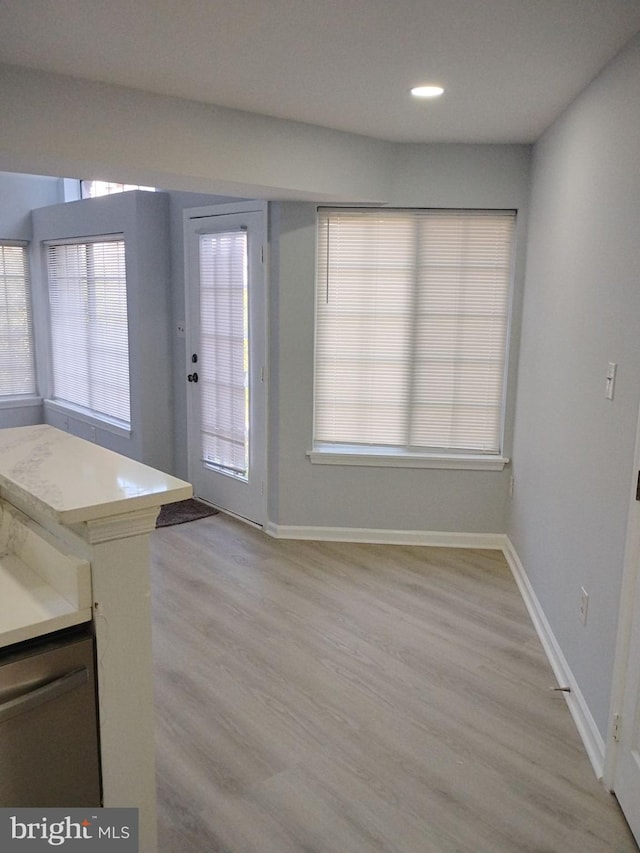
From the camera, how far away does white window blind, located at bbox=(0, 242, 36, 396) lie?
6527 mm

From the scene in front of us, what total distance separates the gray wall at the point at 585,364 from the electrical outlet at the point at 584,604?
0.08ft

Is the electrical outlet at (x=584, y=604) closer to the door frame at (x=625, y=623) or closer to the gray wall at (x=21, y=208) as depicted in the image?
the door frame at (x=625, y=623)

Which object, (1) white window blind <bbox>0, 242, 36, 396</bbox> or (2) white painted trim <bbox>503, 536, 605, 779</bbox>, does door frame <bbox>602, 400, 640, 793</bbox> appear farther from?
(1) white window blind <bbox>0, 242, 36, 396</bbox>

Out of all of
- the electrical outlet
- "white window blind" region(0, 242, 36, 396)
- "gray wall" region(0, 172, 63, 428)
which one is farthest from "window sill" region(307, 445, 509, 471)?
"white window blind" region(0, 242, 36, 396)

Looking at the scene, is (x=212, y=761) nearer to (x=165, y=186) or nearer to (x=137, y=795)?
(x=137, y=795)

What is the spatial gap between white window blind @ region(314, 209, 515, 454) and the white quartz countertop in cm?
247

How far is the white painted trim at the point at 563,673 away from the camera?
236 centimetres

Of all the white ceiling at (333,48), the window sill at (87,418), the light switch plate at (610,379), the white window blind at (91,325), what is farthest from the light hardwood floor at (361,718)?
the white ceiling at (333,48)

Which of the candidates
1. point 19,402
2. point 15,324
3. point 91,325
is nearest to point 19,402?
point 19,402

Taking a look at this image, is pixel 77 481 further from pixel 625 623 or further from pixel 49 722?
pixel 625 623

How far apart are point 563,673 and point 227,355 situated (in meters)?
2.90

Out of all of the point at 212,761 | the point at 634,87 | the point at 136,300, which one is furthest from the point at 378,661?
the point at 136,300

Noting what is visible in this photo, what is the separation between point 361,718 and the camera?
8.48ft

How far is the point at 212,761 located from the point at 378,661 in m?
0.90
